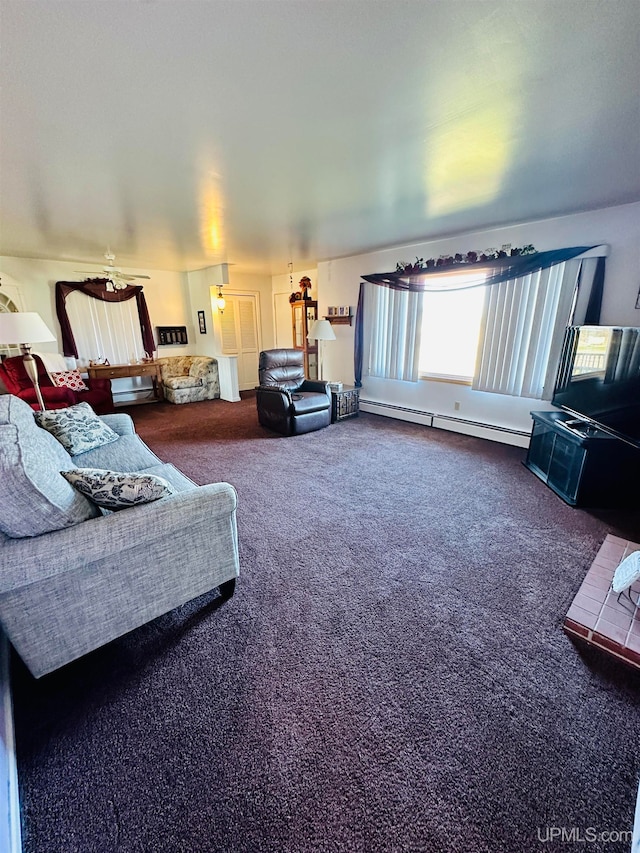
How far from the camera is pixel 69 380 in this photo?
4949 mm

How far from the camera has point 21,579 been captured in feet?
3.67

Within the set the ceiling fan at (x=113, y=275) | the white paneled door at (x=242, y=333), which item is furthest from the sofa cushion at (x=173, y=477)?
the white paneled door at (x=242, y=333)

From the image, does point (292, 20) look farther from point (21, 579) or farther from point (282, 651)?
point (282, 651)

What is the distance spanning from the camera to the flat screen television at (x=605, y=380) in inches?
91.0

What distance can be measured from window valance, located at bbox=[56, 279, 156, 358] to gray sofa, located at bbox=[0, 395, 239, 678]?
4.94 metres

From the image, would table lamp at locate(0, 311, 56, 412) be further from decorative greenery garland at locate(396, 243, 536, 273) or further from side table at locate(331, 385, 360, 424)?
decorative greenery garland at locate(396, 243, 536, 273)

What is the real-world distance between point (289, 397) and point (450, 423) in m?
2.18

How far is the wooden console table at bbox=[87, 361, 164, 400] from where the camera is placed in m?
5.54

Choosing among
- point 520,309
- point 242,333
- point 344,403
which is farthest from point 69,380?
point 520,309

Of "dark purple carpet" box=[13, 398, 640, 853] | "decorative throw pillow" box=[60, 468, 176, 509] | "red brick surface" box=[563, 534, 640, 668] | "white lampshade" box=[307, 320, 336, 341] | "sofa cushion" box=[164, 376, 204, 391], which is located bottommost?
"dark purple carpet" box=[13, 398, 640, 853]

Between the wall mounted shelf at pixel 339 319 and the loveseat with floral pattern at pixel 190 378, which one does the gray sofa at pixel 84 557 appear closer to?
the wall mounted shelf at pixel 339 319

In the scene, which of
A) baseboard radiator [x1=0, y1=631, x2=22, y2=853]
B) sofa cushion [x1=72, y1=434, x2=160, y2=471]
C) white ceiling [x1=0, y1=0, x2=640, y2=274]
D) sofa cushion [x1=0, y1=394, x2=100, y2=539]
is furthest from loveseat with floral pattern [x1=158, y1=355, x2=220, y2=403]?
baseboard radiator [x1=0, y1=631, x2=22, y2=853]

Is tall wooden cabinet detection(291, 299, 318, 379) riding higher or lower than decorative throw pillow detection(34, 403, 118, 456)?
higher

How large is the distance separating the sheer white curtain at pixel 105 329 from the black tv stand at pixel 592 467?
6.61 meters
